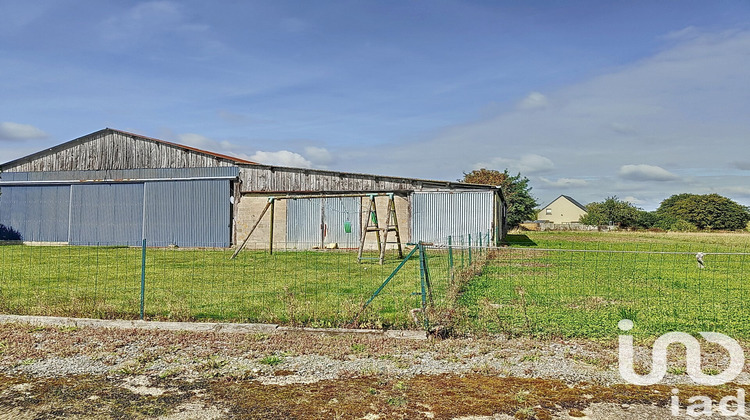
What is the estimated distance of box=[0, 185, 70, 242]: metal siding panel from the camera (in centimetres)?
2627

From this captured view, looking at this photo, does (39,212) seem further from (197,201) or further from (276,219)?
(276,219)

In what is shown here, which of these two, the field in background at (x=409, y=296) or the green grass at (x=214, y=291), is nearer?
the field in background at (x=409, y=296)

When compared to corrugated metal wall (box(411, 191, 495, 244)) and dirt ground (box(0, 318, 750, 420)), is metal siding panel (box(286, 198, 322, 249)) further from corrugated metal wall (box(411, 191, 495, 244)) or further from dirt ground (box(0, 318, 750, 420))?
dirt ground (box(0, 318, 750, 420))

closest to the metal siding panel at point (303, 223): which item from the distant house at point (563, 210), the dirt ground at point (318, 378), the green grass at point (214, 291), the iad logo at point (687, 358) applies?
the green grass at point (214, 291)

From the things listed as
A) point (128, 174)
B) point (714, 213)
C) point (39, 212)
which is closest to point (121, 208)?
point (128, 174)

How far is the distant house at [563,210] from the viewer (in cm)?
9975

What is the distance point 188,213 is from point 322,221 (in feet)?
22.1

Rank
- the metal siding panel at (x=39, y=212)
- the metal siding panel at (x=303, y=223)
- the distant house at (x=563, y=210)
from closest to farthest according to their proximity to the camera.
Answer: the metal siding panel at (x=303, y=223)
the metal siding panel at (x=39, y=212)
the distant house at (x=563, y=210)

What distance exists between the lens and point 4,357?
6.05 meters

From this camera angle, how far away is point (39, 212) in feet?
87.2

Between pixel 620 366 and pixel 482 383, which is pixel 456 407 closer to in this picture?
pixel 482 383

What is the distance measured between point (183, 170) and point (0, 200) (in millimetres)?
10636

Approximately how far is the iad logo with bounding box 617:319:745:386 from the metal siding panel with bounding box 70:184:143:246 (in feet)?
77.6

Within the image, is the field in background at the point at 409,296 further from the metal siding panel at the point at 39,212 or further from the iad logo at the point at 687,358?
the metal siding panel at the point at 39,212
